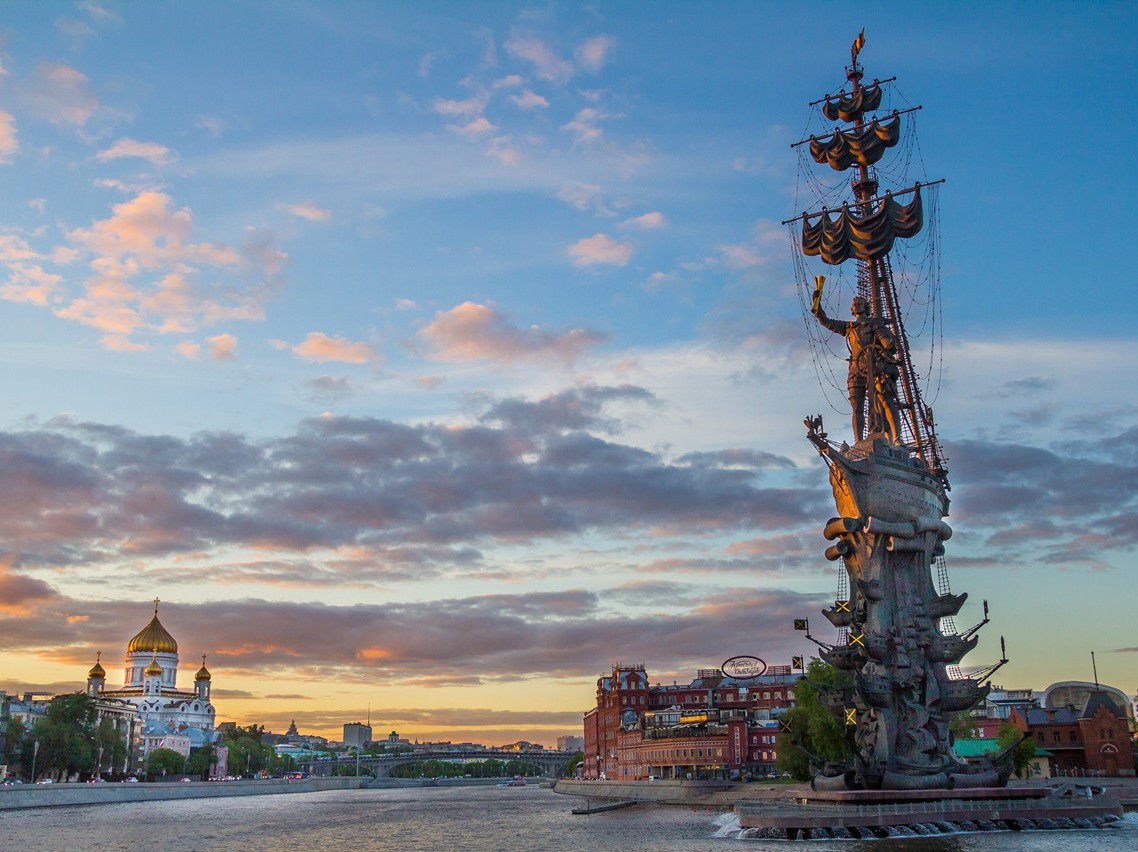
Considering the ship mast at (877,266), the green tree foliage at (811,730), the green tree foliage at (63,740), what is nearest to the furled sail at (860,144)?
the ship mast at (877,266)

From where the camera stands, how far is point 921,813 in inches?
2726

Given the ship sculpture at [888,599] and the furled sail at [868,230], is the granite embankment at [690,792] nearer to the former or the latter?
the ship sculpture at [888,599]

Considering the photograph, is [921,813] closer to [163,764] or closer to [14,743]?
[14,743]

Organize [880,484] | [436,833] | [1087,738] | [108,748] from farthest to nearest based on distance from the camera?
[108,748] < [1087,738] < [436,833] < [880,484]

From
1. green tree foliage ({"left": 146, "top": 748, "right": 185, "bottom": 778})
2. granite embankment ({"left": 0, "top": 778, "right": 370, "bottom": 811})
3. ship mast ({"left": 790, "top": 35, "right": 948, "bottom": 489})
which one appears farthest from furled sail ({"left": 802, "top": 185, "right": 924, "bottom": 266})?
green tree foliage ({"left": 146, "top": 748, "right": 185, "bottom": 778})

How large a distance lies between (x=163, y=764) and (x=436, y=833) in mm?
115153

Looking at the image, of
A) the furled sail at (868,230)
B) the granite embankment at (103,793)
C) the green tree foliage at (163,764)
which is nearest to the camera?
the furled sail at (868,230)

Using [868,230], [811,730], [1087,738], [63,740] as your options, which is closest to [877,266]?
[868,230]

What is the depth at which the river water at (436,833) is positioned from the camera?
6391 centimetres

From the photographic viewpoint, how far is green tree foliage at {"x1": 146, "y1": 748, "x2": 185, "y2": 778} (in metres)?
190

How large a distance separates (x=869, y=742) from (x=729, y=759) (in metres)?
79.6

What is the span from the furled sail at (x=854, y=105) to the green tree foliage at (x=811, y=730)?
5138cm

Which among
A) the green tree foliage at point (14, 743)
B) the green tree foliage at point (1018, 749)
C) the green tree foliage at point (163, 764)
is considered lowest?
the green tree foliage at point (163, 764)

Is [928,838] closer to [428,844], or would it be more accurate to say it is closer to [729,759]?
[428,844]
